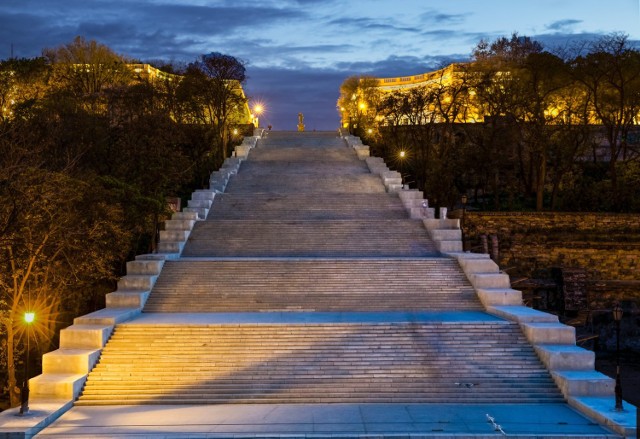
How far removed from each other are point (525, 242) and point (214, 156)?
18673 mm

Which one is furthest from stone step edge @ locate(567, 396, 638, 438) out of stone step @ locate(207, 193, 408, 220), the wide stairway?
stone step @ locate(207, 193, 408, 220)

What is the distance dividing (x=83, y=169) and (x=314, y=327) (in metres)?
14.0

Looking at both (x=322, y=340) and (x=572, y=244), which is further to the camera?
(x=572, y=244)

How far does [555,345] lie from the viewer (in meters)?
16.9

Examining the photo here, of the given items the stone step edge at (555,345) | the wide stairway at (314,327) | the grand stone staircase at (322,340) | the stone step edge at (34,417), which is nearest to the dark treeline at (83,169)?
the grand stone staircase at (322,340)

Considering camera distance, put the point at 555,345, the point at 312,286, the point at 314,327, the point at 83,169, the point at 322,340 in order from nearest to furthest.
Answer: the point at 555,345, the point at 322,340, the point at 314,327, the point at 312,286, the point at 83,169

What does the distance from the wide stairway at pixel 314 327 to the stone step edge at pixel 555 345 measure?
30cm

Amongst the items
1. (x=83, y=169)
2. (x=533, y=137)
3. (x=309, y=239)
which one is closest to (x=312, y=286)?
(x=309, y=239)

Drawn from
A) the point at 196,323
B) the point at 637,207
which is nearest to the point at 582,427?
the point at 196,323

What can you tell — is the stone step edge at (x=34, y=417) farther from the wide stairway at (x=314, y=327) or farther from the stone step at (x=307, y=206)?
the stone step at (x=307, y=206)

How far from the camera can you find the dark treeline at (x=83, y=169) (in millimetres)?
18531

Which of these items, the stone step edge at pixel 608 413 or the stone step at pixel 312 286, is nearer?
the stone step edge at pixel 608 413

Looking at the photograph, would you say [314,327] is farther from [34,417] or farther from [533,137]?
[533,137]

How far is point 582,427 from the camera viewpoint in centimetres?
1341
